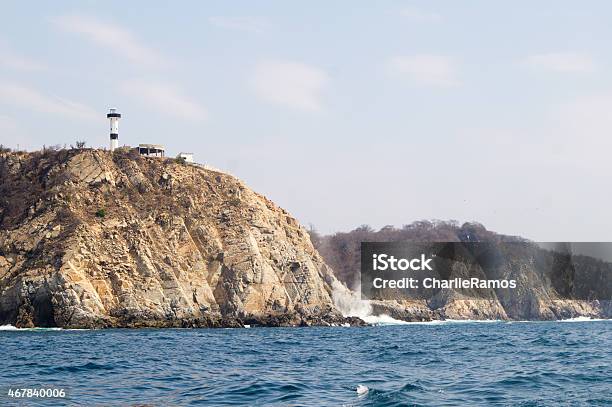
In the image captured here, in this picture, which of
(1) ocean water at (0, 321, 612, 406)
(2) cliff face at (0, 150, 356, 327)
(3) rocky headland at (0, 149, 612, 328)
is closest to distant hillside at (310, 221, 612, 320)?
(3) rocky headland at (0, 149, 612, 328)

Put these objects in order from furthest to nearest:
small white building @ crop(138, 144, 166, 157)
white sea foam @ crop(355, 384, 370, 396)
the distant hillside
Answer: the distant hillside → small white building @ crop(138, 144, 166, 157) → white sea foam @ crop(355, 384, 370, 396)

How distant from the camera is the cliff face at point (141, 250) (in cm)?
9269

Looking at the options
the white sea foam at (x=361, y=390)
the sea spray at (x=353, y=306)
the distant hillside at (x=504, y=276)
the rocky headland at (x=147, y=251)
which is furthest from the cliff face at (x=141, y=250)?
the white sea foam at (x=361, y=390)

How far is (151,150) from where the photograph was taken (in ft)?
403

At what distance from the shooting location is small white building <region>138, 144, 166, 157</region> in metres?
122

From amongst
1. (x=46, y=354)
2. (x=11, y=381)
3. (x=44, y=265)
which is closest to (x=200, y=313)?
(x=44, y=265)

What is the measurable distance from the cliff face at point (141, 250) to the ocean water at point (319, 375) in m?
45.2

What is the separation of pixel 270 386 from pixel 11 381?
9708mm

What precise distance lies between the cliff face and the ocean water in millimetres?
45204

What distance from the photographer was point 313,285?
114250 millimetres

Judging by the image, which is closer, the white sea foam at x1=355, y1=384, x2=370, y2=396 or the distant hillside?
the white sea foam at x1=355, y1=384, x2=370, y2=396

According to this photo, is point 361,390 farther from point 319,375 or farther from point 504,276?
point 504,276

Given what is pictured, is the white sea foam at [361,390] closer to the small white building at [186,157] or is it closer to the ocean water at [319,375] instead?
the ocean water at [319,375]

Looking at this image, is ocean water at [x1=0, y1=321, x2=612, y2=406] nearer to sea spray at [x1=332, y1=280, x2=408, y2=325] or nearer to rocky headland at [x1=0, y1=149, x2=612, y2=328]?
rocky headland at [x1=0, y1=149, x2=612, y2=328]
